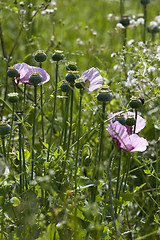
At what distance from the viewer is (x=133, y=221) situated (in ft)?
4.88

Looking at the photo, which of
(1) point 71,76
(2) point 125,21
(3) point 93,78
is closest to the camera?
(1) point 71,76

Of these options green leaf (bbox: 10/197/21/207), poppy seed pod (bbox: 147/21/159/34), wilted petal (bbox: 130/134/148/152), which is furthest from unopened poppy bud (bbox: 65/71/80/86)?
poppy seed pod (bbox: 147/21/159/34)

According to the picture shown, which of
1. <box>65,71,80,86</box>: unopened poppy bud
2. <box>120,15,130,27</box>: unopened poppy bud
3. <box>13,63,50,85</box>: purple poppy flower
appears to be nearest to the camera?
<box>65,71,80,86</box>: unopened poppy bud

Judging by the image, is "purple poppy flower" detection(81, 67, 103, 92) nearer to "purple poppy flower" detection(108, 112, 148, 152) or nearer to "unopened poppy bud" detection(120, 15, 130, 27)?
"purple poppy flower" detection(108, 112, 148, 152)

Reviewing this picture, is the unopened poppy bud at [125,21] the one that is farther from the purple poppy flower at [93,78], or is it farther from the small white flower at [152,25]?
the purple poppy flower at [93,78]

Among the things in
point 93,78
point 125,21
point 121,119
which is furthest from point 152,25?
point 121,119

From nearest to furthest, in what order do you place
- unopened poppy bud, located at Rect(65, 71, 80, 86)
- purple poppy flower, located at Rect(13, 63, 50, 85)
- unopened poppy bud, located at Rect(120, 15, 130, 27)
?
unopened poppy bud, located at Rect(65, 71, 80, 86) < purple poppy flower, located at Rect(13, 63, 50, 85) < unopened poppy bud, located at Rect(120, 15, 130, 27)

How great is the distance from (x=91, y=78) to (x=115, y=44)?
2018 millimetres

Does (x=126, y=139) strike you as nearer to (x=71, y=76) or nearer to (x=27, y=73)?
(x=71, y=76)

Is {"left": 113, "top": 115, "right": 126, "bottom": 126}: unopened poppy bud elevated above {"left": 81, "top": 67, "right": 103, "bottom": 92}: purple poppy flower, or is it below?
below

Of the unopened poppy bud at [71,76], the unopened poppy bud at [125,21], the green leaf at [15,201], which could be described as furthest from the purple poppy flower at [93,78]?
the unopened poppy bud at [125,21]

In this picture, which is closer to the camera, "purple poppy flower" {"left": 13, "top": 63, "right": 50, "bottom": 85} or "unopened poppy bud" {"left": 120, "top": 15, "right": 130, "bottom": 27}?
"purple poppy flower" {"left": 13, "top": 63, "right": 50, "bottom": 85}

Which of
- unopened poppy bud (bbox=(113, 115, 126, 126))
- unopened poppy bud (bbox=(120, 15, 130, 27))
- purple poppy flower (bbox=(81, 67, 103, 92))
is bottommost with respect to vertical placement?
unopened poppy bud (bbox=(113, 115, 126, 126))

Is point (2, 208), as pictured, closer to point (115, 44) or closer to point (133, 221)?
point (133, 221)
